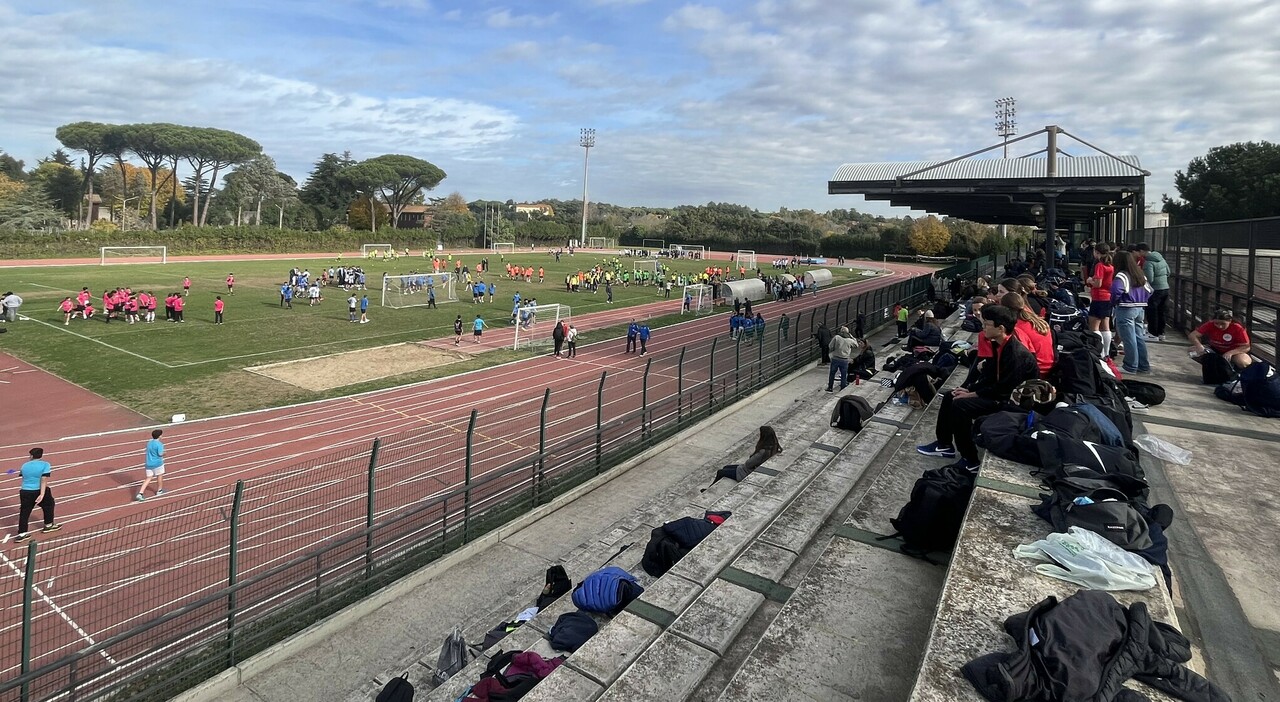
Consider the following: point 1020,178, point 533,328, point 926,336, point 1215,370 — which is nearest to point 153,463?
point 926,336

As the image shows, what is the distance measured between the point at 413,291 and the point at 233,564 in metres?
34.6

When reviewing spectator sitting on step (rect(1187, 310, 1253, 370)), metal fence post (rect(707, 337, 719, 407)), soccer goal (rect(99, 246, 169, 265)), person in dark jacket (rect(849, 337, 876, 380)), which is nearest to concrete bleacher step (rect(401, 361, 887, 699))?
metal fence post (rect(707, 337, 719, 407))

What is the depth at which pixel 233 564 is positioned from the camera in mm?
7266

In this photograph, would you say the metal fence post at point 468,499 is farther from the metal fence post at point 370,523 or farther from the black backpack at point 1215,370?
the black backpack at point 1215,370

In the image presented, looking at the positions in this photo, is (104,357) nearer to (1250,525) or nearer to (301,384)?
(301,384)

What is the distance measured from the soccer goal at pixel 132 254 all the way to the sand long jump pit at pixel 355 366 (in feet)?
156

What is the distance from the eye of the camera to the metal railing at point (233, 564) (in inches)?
277

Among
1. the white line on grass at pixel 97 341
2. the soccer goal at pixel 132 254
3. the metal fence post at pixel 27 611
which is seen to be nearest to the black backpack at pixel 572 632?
the metal fence post at pixel 27 611

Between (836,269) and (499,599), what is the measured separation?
252 feet

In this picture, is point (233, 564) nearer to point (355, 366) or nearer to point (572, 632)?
point (572, 632)

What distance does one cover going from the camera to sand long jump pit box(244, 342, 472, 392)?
2052cm

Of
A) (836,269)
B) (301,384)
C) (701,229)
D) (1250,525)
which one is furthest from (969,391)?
(701,229)

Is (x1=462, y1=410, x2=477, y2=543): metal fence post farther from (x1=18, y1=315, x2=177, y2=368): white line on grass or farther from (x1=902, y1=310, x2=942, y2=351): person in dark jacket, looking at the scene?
(x1=18, y1=315, x2=177, y2=368): white line on grass

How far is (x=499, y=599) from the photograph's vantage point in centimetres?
836
